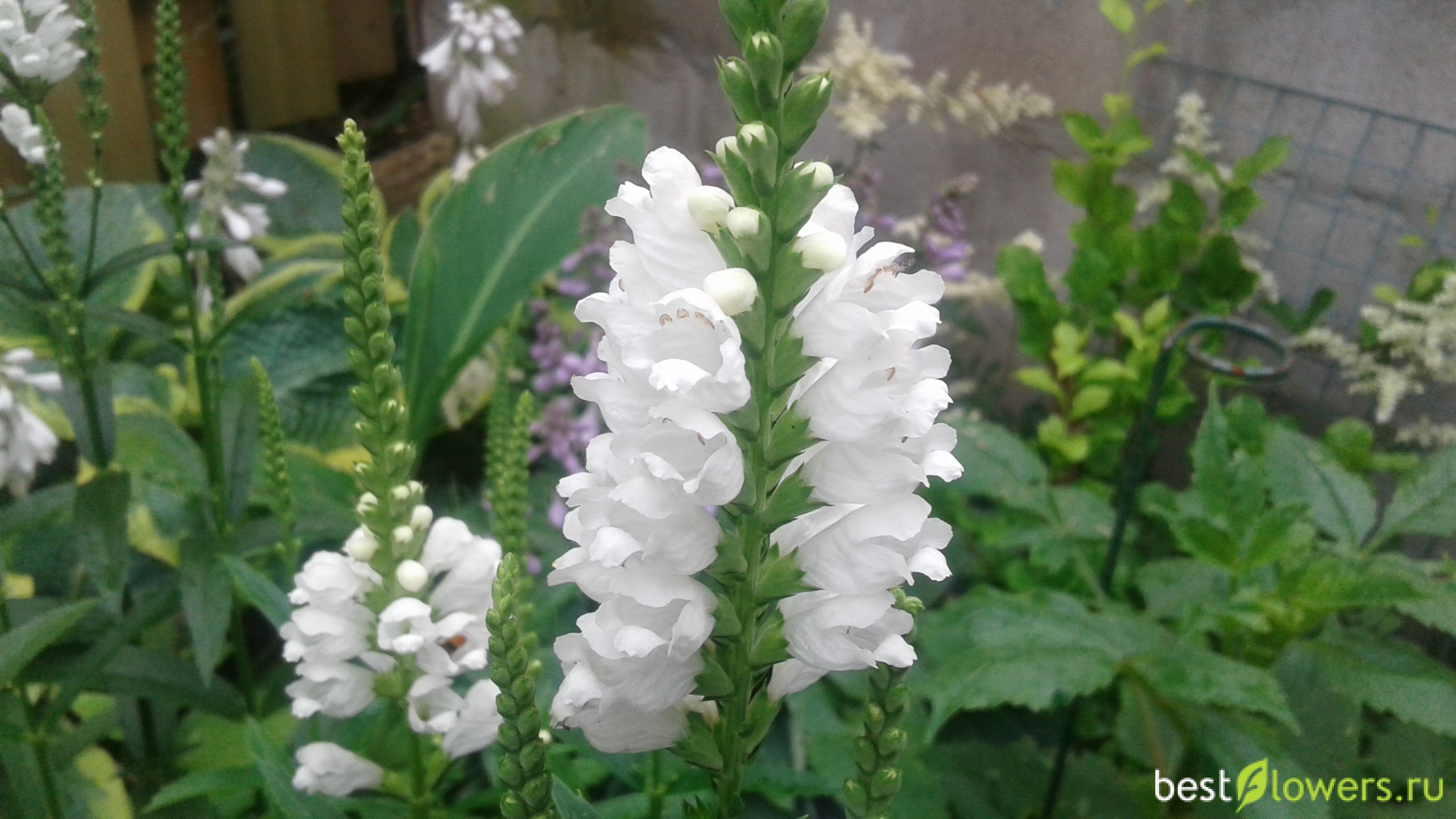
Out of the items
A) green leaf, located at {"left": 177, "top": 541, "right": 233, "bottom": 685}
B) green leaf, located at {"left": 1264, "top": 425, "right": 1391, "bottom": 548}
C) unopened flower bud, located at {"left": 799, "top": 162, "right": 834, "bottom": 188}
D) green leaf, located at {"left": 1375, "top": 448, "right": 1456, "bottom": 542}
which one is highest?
unopened flower bud, located at {"left": 799, "top": 162, "right": 834, "bottom": 188}

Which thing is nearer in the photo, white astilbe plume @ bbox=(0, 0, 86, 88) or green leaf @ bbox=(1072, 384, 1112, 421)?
white astilbe plume @ bbox=(0, 0, 86, 88)

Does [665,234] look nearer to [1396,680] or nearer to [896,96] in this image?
[1396,680]

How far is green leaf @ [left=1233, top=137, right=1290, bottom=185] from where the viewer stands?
1.67 meters

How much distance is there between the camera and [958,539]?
1.73 meters

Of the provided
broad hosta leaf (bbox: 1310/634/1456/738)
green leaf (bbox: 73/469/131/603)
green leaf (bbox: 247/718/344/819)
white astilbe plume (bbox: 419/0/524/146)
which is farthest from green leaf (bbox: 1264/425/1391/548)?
white astilbe plume (bbox: 419/0/524/146)

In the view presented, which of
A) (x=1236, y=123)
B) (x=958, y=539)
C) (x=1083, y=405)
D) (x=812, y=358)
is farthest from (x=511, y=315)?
(x=1236, y=123)

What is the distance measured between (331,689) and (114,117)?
3.90ft

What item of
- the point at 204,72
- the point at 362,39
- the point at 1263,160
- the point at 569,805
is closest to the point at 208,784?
the point at 569,805

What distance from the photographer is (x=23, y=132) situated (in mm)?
1025

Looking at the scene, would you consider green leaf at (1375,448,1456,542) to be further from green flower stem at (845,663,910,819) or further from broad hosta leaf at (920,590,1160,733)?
green flower stem at (845,663,910,819)

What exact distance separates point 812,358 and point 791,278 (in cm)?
5

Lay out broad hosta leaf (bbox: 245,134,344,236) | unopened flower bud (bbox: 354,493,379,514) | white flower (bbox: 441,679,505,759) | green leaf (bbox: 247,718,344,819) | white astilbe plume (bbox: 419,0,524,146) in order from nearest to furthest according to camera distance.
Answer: green leaf (bbox: 247,718,344,819)
unopened flower bud (bbox: 354,493,379,514)
white flower (bbox: 441,679,505,759)
white astilbe plume (bbox: 419,0,524,146)
broad hosta leaf (bbox: 245,134,344,236)

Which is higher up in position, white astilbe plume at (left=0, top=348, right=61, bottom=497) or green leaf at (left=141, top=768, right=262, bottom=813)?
white astilbe plume at (left=0, top=348, right=61, bottom=497)

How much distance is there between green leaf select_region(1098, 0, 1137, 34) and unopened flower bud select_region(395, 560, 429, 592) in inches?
64.5
